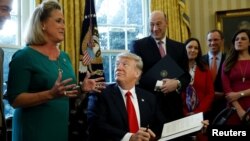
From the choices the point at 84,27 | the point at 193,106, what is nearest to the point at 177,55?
the point at 193,106

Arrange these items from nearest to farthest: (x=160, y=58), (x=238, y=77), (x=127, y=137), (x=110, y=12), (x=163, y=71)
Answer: (x=127, y=137)
(x=163, y=71)
(x=160, y=58)
(x=238, y=77)
(x=110, y=12)

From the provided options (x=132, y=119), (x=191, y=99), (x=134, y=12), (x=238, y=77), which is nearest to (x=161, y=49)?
(x=191, y=99)

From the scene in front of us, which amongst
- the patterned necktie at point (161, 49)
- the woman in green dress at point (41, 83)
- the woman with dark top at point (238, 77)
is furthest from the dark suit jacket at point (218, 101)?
the woman in green dress at point (41, 83)

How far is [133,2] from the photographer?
500cm

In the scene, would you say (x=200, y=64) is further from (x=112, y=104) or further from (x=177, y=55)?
(x=112, y=104)

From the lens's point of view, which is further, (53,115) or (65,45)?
(65,45)

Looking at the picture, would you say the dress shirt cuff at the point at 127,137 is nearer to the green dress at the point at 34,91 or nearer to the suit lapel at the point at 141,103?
the suit lapel at the point at 141,103

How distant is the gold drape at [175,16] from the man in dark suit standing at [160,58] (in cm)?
137

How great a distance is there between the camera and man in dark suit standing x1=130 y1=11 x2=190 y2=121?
3.18 m

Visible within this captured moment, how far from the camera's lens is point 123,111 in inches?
98.0

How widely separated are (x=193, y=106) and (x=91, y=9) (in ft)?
5.04

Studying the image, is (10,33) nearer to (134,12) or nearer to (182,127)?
(134,12)

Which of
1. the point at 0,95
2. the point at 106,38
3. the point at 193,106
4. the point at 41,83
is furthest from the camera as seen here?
the point at 106,38

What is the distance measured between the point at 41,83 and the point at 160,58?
1510 millimetres
